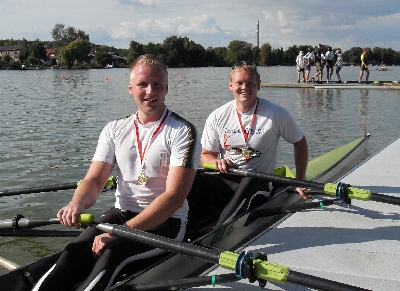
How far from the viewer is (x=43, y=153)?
1075 centimetres

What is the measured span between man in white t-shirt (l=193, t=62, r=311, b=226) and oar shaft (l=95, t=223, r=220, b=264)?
1.70 m

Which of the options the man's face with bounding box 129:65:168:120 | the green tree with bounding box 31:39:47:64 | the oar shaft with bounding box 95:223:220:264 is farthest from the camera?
the green tree with bounding box 31:39:47:64

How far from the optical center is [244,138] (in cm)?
468

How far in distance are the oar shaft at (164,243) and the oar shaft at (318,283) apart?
43 cm

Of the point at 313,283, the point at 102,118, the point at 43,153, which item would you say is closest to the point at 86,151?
the point at 43,153

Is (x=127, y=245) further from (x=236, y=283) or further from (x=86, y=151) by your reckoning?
(x=86, y=151)

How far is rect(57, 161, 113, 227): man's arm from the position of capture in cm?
296

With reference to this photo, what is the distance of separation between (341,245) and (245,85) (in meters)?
1.74

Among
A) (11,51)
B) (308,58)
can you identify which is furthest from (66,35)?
(308,58)

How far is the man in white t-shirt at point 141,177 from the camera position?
292 centimetres

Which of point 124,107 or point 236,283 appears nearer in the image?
point 236,283

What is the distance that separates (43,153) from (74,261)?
8.42 meters

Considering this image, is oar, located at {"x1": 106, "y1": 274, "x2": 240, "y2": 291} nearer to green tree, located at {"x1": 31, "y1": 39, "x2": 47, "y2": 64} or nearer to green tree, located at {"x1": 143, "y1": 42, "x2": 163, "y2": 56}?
green tree, located at {"x1": 143, "y1": 42, "x2": 163, "y2": 56}

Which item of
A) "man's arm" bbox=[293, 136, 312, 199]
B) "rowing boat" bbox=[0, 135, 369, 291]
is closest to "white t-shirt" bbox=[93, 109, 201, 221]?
"rowing boat" bbox=[0, 135, 369, 291]
